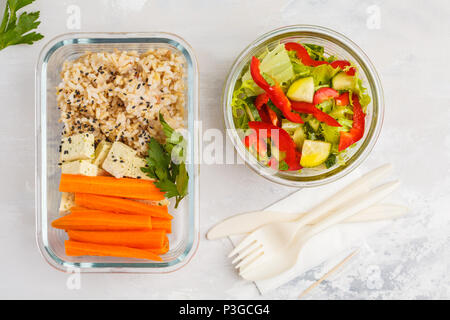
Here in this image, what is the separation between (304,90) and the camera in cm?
112

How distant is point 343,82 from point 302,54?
6.1 inches

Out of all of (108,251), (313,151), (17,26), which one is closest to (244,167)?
(313,151)

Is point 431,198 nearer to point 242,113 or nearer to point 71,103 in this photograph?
point 242,113

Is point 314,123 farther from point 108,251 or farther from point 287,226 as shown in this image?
point 108,251

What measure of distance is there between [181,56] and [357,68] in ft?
1.89

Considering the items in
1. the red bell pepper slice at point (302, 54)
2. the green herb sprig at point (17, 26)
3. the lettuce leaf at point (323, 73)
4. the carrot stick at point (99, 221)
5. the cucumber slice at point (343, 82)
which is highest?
the green herb sprig at point (17, 26)

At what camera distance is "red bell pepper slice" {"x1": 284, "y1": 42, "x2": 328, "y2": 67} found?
3.95 feet

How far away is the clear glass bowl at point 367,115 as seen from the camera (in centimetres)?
124

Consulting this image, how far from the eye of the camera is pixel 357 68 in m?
1.24

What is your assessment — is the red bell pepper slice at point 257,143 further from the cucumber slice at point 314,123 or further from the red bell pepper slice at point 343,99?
the red bell pepper slice at point 343,99

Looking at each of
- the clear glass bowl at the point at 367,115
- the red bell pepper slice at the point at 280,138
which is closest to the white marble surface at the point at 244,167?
the clear glass bowl at the point at 367,115

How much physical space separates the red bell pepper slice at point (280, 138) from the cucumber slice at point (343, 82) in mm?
207

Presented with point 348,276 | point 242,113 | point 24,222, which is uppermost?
point 242,113
